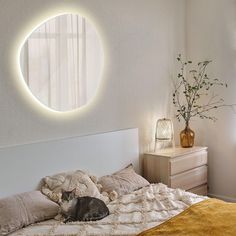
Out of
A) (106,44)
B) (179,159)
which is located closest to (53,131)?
(106,44)

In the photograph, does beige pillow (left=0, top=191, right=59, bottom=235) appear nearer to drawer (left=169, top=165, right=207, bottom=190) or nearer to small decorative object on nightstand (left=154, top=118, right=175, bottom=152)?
drawer (left=169, top=165, right=207, bottom=190)

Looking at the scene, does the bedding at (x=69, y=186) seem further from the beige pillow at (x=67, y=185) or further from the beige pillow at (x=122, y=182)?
the beige pillow at (x=122, y=182)

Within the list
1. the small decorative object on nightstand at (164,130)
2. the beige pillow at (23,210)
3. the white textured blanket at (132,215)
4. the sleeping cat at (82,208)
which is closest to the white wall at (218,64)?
the small decorative object on nightstand at (164,130)

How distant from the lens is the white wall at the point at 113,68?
9.20 feet

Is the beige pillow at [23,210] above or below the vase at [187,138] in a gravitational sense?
below

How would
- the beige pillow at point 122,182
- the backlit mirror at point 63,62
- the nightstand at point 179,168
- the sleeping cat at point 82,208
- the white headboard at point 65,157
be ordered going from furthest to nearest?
the nightstand at point 179,168
the beige pillow at point 122,182
the backlit mirror at point 63,62
the white headboard at point 65,157
the sleeping cat at point 82,208

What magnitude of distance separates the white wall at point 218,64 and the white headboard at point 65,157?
0.95m

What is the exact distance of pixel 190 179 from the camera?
382 centimetres

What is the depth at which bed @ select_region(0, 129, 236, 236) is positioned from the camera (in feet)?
8.04

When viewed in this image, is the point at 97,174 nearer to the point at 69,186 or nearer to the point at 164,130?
the point at 69,186

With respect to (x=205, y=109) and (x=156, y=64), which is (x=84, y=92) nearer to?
(x=156, y=64)

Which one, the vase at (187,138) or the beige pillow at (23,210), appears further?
the vase at (187,138)

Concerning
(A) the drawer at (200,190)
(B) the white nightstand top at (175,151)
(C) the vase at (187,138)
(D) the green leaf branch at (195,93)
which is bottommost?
(A) the drawer at (200,190)

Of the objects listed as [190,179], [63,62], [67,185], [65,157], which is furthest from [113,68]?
[190,179]
